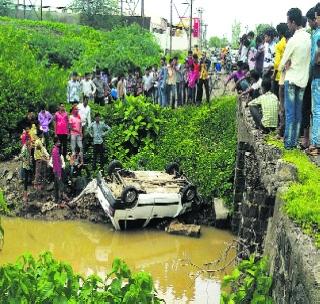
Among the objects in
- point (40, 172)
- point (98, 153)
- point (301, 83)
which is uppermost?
point (301, 83)

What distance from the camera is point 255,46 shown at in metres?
16.0

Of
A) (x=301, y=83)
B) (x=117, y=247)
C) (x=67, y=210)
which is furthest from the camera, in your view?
(x=67, y=210)

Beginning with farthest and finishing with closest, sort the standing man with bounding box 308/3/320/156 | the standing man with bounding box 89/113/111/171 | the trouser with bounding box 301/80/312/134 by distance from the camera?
the standing man with bounding box 89/113/111/171 < the trouser with bounding box 301/80/312/134 < the standing man with bounding box 308/3/320/156

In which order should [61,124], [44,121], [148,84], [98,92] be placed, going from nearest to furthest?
[61,124], [44,121], [98,92], [148,84]

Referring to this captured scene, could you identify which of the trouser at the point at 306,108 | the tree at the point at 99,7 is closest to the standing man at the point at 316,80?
the trouser at the point at 306,108

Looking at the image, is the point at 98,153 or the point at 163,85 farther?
the point at 163,85

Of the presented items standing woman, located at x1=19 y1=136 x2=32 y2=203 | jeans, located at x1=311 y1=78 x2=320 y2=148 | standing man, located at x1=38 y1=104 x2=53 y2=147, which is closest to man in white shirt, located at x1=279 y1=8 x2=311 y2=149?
jeans, located at x1=311 y1=78 x2=320 y2=148

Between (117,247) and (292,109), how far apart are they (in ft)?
25.7

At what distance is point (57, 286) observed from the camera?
562 centimetres

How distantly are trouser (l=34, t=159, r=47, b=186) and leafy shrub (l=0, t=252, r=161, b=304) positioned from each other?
10072 mm

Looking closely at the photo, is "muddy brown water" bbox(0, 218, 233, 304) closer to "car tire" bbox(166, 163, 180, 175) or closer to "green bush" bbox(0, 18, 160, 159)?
"car tire" bbox(166, 163, 180, 175)

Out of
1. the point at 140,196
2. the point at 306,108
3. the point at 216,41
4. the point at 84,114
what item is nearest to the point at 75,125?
the point at 84,114

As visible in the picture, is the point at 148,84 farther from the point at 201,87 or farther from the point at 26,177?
the point at 26,177

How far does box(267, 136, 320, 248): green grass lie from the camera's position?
5.19 metres
